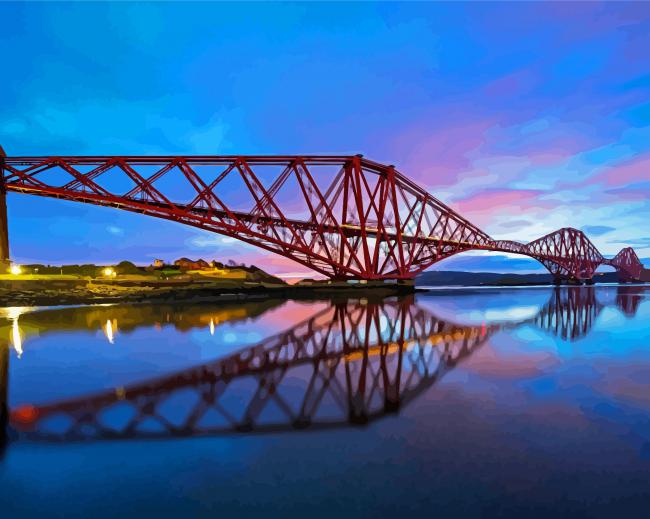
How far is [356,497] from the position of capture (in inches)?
122

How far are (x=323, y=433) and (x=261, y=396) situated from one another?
184cm

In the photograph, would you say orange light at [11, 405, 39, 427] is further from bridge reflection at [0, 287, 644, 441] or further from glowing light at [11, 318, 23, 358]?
glowing light at [11, 318, 23, 358]

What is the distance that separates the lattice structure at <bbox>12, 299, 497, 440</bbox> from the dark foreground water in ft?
0.12

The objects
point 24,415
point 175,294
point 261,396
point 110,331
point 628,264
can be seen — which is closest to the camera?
point 24,415

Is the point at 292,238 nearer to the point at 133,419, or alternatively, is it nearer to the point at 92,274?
the point at 92,274

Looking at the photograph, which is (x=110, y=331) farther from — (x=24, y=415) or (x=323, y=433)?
(x=323, y=433)

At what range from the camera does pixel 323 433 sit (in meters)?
4.45

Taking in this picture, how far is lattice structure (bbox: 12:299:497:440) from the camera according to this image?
475 cm

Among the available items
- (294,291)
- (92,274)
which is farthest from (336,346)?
(92,274)

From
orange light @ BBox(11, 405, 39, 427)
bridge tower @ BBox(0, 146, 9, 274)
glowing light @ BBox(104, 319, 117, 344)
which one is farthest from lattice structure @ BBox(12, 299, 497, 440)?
bridge tower @ BBox(0, 146, 9, 274)

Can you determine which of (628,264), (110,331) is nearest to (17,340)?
(110,331)

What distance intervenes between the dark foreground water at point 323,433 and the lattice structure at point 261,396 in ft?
0.12

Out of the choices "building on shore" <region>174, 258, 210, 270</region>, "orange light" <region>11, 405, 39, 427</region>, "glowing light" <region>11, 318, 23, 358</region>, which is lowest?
"orange light" <region>11, 405, 39, 427</region>

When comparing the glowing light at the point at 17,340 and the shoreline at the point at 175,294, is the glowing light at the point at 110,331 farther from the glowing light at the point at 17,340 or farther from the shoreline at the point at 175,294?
the shoreline at the point at 175,294
